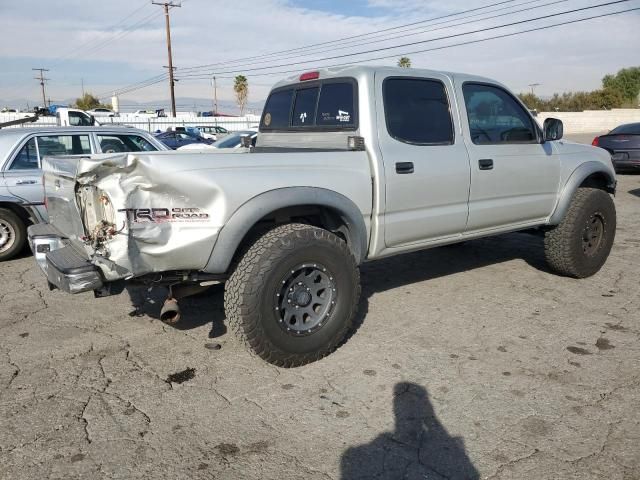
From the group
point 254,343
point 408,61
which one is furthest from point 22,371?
point 408,61

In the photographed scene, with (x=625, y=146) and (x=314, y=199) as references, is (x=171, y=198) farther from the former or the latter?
(x=625, y=146)

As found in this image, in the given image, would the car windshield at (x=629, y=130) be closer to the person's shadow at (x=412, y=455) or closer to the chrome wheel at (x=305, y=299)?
the chrome wheel at (x=305, y=299)

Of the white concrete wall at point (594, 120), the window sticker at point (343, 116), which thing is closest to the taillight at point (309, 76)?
the window sticker at point (343, 116)

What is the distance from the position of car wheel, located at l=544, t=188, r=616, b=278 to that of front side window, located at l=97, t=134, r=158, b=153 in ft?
16.5

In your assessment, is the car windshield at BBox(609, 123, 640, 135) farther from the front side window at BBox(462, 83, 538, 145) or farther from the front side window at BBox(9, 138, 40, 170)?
the front side window at BBox(9, 138, 40, 170)

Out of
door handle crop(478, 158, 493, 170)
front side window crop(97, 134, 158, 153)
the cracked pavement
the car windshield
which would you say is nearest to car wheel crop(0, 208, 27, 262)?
front side window crop(97, 134, 158, 153)

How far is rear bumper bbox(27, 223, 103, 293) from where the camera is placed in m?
3.10

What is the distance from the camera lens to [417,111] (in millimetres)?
4137

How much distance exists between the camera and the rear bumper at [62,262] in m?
3.10

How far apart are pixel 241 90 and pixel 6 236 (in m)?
76.0

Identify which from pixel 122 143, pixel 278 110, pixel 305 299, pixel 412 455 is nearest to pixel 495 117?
pixel 278 110

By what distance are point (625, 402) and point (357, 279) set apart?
178 cm

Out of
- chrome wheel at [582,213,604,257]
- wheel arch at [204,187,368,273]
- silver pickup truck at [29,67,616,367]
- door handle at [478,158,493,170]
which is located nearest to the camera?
silver pickup truck at [29,67,616,367]

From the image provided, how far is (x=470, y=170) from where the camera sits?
430 centimetres
